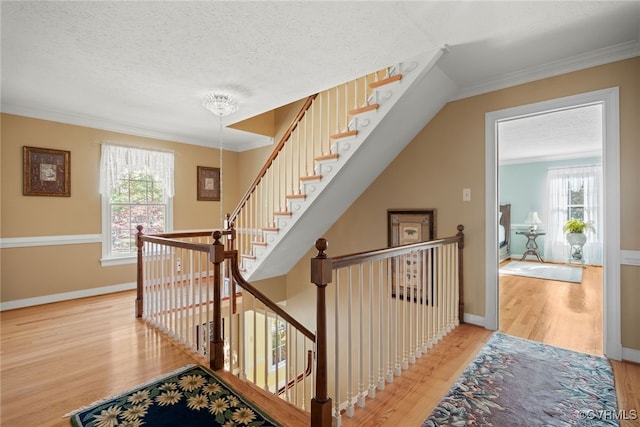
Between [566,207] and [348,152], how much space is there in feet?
21.7

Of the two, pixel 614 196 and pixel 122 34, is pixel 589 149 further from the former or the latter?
pixel 122 34

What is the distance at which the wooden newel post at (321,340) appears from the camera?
1612 mm

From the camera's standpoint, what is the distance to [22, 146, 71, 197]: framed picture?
3750mm

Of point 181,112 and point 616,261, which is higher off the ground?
point 181,112

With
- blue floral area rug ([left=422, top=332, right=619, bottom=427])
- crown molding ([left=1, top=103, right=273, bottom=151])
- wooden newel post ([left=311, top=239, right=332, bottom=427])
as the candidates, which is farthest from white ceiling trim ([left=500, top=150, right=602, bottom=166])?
wooden newel post ([left=311, top=239, right=332, bottom=427])

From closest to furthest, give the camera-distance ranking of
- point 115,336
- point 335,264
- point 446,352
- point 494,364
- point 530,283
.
Result: point 335,264 < point 494,364 < point 446,352 < point 115,336 < point 530,283

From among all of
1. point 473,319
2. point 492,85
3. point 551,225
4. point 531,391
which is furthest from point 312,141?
point 551,225

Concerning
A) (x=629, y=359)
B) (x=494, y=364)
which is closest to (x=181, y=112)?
(x=494, y=364)

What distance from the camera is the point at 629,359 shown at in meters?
2.41

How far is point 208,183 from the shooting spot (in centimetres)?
554

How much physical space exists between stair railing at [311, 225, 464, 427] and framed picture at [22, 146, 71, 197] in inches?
150

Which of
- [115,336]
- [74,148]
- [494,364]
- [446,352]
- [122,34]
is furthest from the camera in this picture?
[74,148]

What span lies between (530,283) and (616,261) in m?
2.76

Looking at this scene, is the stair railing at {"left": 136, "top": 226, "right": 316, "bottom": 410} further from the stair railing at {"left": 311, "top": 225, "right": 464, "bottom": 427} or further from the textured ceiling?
the textured ceiling
